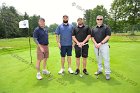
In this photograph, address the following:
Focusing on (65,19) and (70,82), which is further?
(65,19)

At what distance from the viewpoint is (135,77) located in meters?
6.44

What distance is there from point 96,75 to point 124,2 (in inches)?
1590

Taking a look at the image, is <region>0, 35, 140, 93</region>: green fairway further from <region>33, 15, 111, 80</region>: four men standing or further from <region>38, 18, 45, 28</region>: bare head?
<region>38, 18, 45, 28</region>: bare head

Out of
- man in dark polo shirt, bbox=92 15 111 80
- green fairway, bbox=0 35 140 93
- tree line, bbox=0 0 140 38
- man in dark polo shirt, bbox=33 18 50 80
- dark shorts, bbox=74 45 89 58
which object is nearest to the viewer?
green fairway, bbox=0 35 140 93

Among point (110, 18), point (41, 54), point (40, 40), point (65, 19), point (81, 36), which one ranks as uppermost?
point (110, 18)

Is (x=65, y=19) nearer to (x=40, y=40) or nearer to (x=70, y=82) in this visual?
(x=40, y=40)

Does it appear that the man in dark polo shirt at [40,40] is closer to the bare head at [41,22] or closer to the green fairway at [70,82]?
the bare head at [41,22]

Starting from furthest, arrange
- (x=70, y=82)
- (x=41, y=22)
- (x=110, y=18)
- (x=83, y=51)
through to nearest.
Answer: (x=110, y=18) < (x=83, y=51) < (x=41, y=22) < (x=70, y=82)

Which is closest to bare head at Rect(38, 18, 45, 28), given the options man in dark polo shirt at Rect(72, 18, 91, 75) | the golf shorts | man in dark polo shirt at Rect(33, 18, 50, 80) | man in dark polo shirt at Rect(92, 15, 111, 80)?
man in dark polo shirt at Rect(33, 18, 50, 80)

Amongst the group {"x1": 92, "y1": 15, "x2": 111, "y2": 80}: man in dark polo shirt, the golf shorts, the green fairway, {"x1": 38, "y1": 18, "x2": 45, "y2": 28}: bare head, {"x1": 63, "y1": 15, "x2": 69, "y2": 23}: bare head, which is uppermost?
{"x1": 63, "y1": 15, "x2": 69, "y2": 23}: bare head

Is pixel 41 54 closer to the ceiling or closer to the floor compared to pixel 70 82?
closer to the ceiling

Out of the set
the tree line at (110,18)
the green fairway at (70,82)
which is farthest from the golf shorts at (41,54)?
the tree line at (110,18)

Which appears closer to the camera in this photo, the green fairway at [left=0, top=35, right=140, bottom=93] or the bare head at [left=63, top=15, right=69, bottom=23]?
the green fairway at [left=0, top=35, right=140, bottom=93]

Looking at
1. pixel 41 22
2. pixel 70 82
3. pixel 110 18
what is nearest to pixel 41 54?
pixel 41 22
